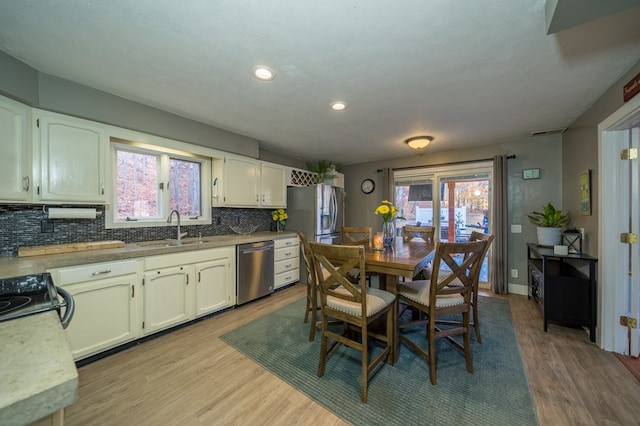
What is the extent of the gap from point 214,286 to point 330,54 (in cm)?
264

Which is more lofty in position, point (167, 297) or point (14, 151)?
point (14, 151)

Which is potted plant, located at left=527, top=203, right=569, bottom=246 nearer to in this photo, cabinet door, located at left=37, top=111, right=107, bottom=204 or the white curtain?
the white curtain

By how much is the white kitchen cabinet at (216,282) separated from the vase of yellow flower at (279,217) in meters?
1.38

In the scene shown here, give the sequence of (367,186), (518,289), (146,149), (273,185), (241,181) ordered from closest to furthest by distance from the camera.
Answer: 1. (146,149)
2. (241,181)
3. (518,289)
4. (273,185)
5. (367,186)

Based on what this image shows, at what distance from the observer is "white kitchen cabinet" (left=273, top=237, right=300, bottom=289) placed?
371cm

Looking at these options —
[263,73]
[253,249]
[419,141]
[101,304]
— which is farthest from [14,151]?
[419,141]

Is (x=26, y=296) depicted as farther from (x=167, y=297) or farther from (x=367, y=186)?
(x=367, y=186)

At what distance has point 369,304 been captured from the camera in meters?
1.80

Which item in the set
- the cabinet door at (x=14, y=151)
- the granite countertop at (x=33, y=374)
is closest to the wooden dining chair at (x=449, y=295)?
the granite countertop at (x=33, y=374)

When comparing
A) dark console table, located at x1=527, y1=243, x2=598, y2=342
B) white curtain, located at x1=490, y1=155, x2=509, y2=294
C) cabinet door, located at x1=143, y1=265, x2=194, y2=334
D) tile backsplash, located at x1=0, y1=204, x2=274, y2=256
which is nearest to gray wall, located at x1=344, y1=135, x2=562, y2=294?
white curtain, located at x1=490, y1=155, x2=509, y2=294

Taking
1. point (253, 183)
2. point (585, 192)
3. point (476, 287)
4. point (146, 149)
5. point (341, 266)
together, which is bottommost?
point (476, 287)

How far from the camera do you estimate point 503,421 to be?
147cm

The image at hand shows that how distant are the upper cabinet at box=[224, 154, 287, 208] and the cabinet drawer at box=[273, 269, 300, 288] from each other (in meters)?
1.14

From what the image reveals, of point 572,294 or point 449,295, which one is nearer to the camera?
point 449,295
